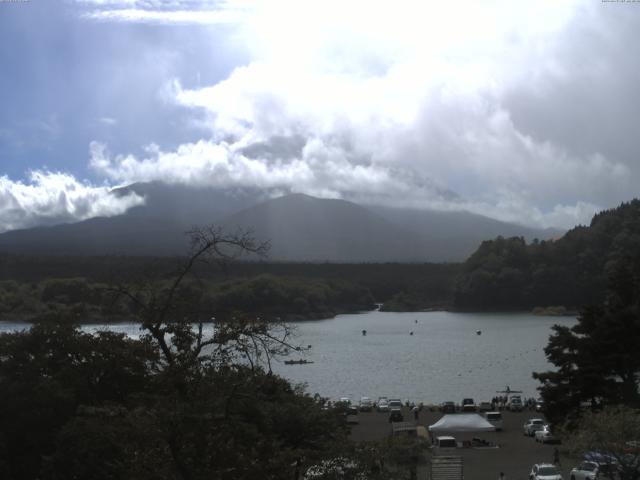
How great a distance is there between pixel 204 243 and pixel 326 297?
67.9m

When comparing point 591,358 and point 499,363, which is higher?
point 591,358

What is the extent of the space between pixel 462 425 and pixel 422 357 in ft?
80.4

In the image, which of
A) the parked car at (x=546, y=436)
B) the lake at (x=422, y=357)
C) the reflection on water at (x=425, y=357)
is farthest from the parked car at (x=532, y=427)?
the reflection on water at (x=425, y=357)

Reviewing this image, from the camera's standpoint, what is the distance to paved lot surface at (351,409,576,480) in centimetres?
1272

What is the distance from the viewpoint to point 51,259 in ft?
230

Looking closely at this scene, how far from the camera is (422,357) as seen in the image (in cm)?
4125

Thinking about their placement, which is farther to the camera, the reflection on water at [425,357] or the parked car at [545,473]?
the reflection on water at [425,357]

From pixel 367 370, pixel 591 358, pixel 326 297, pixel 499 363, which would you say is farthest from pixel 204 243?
pixel 326 297

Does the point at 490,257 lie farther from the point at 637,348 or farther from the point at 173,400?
the point at 173,400

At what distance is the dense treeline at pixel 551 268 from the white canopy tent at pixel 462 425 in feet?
167

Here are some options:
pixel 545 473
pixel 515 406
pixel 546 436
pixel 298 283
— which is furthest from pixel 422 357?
pixel 545 473

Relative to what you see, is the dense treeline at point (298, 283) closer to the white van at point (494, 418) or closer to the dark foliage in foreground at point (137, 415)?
the white van at point (494, 418)

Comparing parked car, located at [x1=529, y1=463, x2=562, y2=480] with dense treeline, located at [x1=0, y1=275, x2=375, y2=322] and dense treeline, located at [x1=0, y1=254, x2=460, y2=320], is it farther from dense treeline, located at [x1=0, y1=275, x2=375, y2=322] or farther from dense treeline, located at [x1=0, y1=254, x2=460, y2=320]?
dense treeline, located at [x1=0, y1=254, x2=460, y2=320]

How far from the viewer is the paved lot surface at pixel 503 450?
12719 mm
